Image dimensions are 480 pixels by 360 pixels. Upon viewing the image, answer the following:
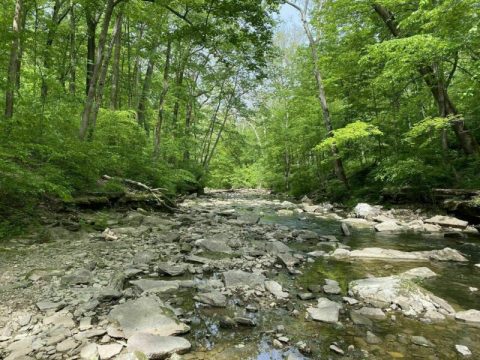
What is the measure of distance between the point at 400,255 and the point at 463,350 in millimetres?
3415

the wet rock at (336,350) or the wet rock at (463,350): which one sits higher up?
the wet rock at (463,350)

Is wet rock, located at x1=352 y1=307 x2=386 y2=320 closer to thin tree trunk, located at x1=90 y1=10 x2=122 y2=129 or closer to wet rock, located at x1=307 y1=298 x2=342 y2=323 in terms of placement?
wet rock, located at x1=307 y1=298 x2=342 y2=323

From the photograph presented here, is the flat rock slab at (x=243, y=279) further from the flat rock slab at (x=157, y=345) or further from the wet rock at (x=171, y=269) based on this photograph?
the flat rock slab at (x=157, y=345)

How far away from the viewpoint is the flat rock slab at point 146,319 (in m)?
3.36

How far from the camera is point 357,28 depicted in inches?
612

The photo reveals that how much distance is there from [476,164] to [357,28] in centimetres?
839

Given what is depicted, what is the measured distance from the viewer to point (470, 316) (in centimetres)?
387

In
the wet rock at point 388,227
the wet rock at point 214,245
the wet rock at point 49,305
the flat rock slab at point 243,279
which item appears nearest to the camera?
the wet rock at point 49,305

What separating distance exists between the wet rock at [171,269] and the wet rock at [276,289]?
1.44 metres

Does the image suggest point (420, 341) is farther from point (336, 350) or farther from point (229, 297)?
point (229, 297)

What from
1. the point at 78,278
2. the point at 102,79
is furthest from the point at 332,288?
the point at 102,79

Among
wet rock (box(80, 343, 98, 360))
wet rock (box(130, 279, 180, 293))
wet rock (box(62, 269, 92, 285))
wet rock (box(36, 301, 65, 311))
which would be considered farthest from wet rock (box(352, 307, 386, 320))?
wet rock (box(62, 269, 92, 285))

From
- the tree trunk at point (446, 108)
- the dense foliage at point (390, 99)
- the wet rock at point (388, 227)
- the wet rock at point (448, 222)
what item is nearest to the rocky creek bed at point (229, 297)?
the wet rock at point (388, 227)

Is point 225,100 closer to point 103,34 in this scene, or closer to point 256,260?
point 103,34
